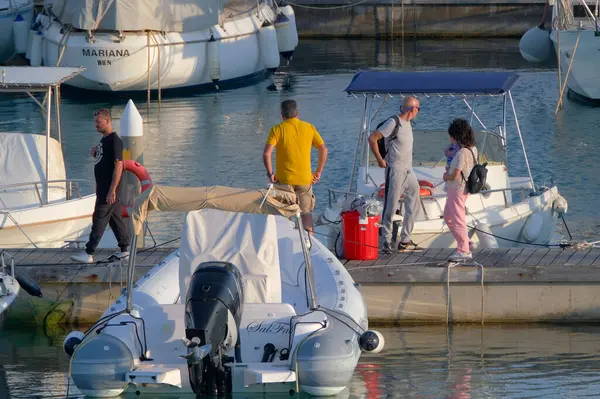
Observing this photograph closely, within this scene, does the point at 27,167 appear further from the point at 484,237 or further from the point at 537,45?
the point at 537,45

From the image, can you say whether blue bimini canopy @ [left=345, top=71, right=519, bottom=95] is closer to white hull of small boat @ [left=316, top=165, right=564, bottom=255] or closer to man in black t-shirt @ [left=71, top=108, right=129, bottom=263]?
white hull of small boat @ [left=316, top=165, right=564, bottom=255]

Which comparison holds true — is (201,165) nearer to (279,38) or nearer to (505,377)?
(505,377)

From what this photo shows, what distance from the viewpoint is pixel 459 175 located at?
1109cm

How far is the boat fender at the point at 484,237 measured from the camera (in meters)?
13.0

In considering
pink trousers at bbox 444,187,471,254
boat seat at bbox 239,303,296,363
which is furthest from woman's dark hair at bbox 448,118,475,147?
boat seat at bbox 239,303,296,363

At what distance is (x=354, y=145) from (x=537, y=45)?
8032 mm

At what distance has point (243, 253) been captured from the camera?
9891mm

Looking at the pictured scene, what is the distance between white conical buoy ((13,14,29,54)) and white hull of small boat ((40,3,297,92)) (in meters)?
1.99

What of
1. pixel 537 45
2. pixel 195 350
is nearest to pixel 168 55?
pixel 537 45

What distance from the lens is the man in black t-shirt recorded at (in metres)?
11.4

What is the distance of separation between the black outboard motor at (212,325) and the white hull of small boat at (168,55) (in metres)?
19.5

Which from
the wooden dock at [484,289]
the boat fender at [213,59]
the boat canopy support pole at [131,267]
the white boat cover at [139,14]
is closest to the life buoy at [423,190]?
the wooden dock at [484,289]

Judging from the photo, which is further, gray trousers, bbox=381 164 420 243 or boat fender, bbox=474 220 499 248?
boat fender, bbox=474 220 499 248

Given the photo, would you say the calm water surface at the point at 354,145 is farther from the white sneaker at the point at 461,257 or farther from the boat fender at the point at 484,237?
the boat fender at the point at 484,237
